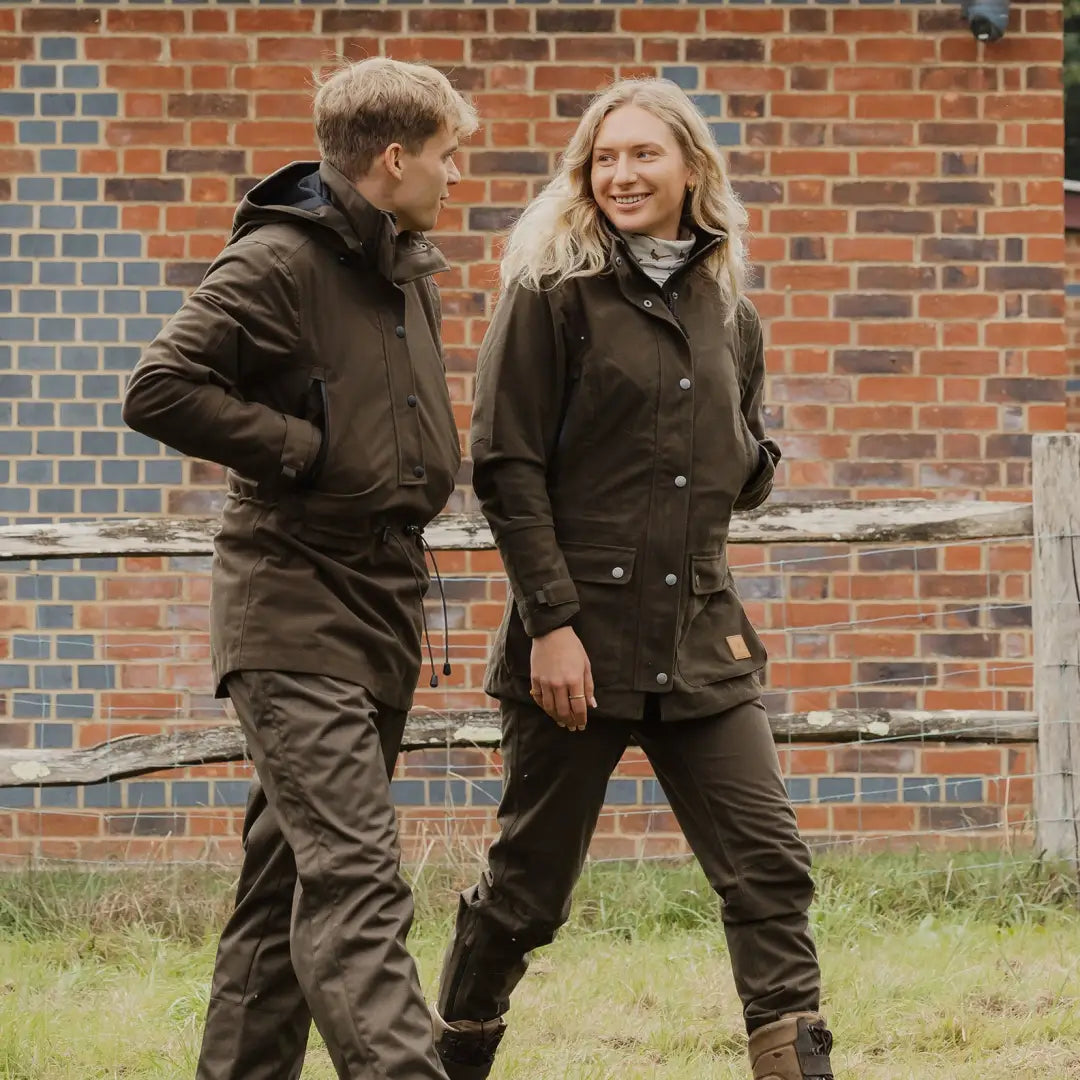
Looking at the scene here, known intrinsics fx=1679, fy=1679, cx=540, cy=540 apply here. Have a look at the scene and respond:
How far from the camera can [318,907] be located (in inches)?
105

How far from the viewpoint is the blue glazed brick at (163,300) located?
5.79m

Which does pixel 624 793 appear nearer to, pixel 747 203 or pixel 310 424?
pixel 747 203

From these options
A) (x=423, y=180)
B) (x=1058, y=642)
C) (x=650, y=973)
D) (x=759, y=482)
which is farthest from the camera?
(x=1058, y=642)

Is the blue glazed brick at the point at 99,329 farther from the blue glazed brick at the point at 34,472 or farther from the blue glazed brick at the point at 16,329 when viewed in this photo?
the blue glazed brick at the point at 34,472

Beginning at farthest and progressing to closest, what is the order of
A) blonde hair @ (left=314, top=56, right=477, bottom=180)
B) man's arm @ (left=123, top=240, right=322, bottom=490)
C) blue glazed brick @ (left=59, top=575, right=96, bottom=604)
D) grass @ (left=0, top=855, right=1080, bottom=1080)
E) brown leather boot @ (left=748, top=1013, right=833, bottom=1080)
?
blue glazed brick @ (left=59, top=575, right=96, bottom=604), grass @ (left=0, top=855, right=1080, bottom=1080), brown leather boot @ (left=748, top=1013, right=833, bottom=1080), blonde hair @ (left=314, top=56, right=477, bottom=180), man's arm @ (left=123, top=240, right=322, bottom=490)

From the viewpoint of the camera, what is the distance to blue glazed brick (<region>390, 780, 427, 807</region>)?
584 centimetres

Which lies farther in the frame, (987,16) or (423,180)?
(987,16)

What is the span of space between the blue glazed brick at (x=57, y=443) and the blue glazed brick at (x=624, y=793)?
2.20 metres

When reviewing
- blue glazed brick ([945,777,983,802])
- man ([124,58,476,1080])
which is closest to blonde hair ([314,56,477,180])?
man ([124,58,476,1080])

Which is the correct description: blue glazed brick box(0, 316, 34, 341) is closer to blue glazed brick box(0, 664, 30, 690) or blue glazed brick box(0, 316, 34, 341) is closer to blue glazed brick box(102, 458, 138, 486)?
blue glazed brick box(102, 458, 138, 486)

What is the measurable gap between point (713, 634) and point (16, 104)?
3721 millimetres

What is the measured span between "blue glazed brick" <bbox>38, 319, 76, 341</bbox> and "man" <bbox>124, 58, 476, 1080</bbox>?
3.02 meters

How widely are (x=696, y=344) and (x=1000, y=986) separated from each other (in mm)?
1949

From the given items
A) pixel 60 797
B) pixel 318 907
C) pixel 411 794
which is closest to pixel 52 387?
pixel 60 797
